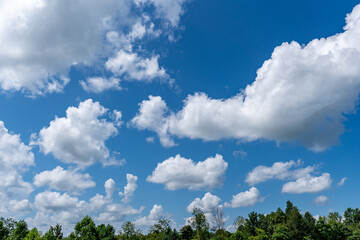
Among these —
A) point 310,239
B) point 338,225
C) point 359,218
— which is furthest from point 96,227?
point 359,218

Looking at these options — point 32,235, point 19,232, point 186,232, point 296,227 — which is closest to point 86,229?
point 32,235

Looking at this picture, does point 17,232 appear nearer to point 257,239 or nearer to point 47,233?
point 47,233

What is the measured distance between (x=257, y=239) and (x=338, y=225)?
34920 millimetres

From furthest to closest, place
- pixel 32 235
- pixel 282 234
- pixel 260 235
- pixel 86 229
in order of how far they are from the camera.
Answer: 1. pixel 260 235
2. pixel 282 234
3. pixel 86 229
4. pixel 32 235

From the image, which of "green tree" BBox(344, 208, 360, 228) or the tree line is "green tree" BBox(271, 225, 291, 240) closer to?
the tree line

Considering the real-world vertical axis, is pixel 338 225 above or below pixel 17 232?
below

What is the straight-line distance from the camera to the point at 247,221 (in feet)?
389

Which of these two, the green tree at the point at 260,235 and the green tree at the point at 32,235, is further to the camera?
the green tree at the point at 260,235

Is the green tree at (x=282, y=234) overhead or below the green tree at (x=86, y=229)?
below

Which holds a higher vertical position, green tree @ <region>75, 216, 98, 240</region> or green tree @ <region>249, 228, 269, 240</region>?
green tree @ <region>75, 216, 98, 240</region>

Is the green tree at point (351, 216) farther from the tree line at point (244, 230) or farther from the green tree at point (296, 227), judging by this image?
the green tree at point (296, 227)

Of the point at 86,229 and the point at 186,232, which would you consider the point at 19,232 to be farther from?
the point at 186,232

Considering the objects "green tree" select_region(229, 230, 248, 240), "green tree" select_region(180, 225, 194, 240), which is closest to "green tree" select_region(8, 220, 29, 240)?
"green tree" select_region(180, 225, 194, 240)

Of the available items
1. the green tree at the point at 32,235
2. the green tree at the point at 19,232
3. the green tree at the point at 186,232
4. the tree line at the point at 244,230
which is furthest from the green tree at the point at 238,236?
the green tree at the point at 19,232
